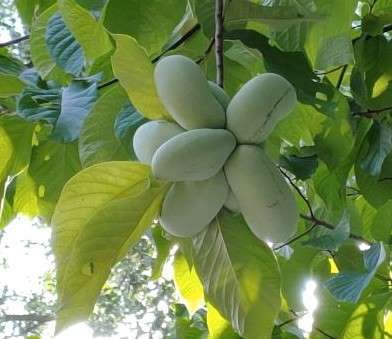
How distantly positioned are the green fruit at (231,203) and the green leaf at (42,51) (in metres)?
0.44

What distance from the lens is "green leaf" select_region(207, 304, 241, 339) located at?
1.29 m

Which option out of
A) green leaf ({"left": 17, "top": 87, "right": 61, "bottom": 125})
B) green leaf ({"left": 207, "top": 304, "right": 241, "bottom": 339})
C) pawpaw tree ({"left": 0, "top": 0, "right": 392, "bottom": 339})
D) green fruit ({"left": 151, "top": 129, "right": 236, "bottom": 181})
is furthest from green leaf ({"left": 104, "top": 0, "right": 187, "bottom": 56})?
green leaf ({"left": 207, "top": 304, "right": 241, "bottom": 339})

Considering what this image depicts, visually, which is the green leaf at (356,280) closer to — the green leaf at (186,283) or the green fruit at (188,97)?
the green leaf at (186,283)

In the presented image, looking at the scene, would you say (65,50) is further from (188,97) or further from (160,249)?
(160,249)

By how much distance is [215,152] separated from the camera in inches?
25.1

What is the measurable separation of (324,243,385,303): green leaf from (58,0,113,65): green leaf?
18.7 inches

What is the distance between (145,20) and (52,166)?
289 mm

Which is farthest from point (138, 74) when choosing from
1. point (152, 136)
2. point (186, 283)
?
point (186, 283)

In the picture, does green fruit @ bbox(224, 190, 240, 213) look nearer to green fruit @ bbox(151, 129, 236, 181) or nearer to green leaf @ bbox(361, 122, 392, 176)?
green fruit @ bbox(151, 129, 236, 181)

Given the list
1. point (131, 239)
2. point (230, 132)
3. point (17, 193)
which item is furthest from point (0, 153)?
point (230, 132)

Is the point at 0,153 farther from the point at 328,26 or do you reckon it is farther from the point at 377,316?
the point at 377,316

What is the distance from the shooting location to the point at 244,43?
2.93 ft

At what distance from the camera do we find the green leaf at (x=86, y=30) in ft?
2.79

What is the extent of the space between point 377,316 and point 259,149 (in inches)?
26.6
